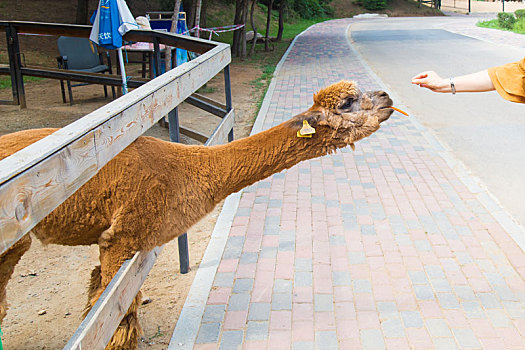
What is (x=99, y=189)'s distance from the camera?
2.79 metres

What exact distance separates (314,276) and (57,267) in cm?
239

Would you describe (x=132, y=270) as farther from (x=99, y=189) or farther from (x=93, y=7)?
(x=93, y=7)

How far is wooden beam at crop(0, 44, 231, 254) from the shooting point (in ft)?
4.84

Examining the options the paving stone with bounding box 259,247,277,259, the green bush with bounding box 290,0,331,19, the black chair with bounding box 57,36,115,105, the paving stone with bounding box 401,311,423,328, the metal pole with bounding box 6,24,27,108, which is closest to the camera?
the paving stone with bounding box 401,311,423,328

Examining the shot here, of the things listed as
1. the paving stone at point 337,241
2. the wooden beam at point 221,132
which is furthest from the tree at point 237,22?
the paving stone at point 337,241

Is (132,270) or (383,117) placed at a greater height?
(383,117)

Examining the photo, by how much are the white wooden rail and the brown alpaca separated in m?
0.20

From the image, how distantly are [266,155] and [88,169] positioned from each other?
1.27 meters

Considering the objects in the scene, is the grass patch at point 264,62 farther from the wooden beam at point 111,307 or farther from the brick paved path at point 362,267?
the wooden beam at point 111,307

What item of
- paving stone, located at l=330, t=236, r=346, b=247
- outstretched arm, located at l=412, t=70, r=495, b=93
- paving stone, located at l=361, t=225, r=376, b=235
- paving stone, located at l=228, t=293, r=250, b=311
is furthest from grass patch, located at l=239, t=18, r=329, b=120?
outstretched arm, located at l=412, t=70, r=495, b=93

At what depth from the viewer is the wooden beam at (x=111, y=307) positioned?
2311 mm

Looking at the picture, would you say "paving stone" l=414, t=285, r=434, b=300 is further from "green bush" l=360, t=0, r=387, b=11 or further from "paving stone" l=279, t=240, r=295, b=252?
"green bush" l=360, t=0, r=387, b=11

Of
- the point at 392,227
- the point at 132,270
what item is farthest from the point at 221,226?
the point at 132,270

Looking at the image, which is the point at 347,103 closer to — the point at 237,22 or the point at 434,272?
the point at 434,272
